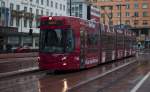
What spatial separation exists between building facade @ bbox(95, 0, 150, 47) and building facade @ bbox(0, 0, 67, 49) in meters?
56.2

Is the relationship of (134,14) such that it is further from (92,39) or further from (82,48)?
(82,48)

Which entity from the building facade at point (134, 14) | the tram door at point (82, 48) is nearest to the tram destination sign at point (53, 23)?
the tram door at point (82, 48)

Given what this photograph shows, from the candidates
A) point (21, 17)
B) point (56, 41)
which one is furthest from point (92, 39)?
point (21, 17)

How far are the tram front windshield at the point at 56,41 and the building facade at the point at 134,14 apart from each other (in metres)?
114

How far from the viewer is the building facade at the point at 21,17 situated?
70.1 metres

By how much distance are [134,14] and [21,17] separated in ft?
242

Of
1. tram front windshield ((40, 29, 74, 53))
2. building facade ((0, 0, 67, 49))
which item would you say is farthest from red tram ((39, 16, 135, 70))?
building facade ((0, 0, 67, 49))

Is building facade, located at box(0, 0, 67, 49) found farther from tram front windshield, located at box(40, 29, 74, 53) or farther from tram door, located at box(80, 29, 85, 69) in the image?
tram front windshield, located at box(40, 29, 74, 53)

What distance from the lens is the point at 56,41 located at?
83.4 feet

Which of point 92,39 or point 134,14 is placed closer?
point 92,39

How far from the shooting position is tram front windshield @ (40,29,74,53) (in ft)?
83.5

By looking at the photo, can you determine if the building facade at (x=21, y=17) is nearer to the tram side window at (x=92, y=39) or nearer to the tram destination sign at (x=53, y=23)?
the tram side window at (x=92, y=39)

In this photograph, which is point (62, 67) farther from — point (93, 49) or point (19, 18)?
point (19, 18)

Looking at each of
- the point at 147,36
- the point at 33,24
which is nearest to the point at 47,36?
the point at 33,24
